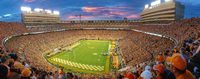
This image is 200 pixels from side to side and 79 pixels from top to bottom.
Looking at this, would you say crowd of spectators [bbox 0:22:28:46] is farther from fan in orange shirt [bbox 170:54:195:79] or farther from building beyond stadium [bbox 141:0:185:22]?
fan in orange shirt [bbox 170:54:195:79]

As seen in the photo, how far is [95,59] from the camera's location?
153 ft

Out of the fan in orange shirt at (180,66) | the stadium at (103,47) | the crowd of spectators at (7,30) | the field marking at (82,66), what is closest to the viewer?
the fan in orange shirt at (180,66)

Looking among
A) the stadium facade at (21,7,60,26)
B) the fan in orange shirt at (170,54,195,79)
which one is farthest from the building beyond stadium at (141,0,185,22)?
the fan in orange shirt at (170,54,195,79)

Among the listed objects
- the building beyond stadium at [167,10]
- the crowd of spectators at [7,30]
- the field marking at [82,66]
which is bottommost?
the field marking at [82,66]

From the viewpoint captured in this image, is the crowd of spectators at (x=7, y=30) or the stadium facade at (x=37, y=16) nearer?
the crowd of spectators at (x=7, y=30)

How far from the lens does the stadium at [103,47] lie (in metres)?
7.50

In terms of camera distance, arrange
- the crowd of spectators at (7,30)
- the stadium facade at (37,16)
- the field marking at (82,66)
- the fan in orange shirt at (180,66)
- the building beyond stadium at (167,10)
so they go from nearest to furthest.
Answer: the fan in orange shirt at (180,66) < the field marking at (82,66) < the crowd of spectators at (7,30) < the building beyond stadium at (167,10) < the stadium facade at (37,16)

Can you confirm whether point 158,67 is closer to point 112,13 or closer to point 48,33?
point 48,33

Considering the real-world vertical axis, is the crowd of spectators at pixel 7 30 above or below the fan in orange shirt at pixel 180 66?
below

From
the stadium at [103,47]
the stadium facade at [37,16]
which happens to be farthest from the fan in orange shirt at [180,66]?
the stadium facade at [37,16]

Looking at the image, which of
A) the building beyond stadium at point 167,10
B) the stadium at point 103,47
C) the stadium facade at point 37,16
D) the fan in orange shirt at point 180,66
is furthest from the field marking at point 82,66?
the stadium facade at point 37,16

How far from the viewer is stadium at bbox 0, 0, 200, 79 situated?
7.50 meters

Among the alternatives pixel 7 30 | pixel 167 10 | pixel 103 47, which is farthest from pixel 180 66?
pixel 167 10

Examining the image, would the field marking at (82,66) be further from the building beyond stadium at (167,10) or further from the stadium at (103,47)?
the building beyond stadium at (167,10)
